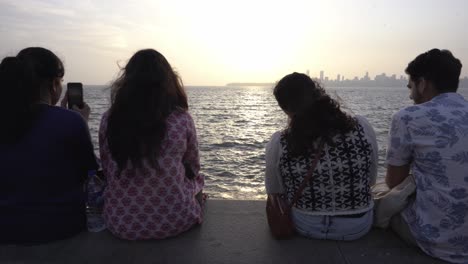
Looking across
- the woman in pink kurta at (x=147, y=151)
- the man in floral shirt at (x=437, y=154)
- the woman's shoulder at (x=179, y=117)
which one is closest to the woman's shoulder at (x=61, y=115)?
the woman in pink kurta at (x=147, y=151)

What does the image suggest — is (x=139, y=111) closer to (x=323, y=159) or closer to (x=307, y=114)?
(x=307, y=114)

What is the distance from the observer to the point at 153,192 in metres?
2.82

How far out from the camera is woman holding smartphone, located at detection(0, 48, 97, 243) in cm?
262

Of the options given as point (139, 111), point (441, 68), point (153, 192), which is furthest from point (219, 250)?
point (441, 68)

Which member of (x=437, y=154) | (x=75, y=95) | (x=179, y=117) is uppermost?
(x=75, y=95)

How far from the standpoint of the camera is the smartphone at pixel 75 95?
3.47 metres

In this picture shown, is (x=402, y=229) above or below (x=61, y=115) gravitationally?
below

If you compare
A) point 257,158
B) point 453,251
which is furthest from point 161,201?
point 257,158

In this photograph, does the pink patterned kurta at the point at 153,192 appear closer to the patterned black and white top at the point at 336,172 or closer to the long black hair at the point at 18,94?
the long black hair at the point at 18,94

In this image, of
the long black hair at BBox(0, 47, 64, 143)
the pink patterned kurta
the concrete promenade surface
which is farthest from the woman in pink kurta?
the long black hair at BBox(0, 47, 64, 143)

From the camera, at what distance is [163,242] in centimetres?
296

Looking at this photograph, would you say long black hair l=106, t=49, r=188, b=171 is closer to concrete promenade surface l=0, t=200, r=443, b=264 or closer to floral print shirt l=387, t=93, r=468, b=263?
concrete promenade surface l=0, t=200, r=443, b=264

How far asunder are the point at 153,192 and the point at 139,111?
1.99ft

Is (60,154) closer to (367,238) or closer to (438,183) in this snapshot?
(367,238)
